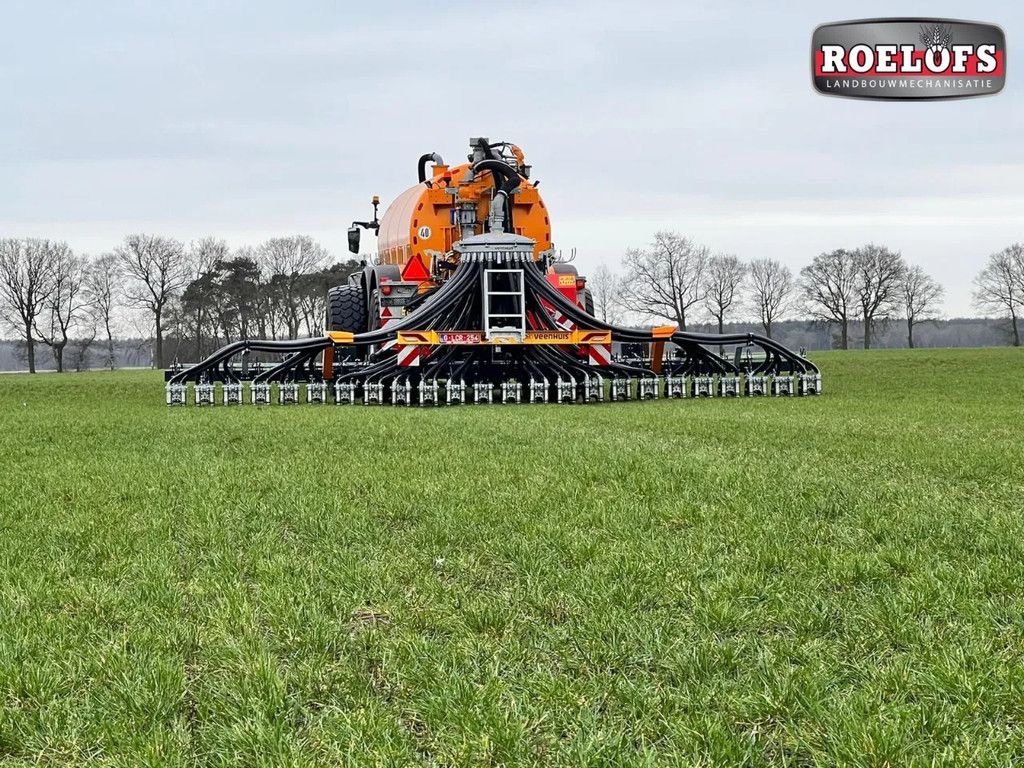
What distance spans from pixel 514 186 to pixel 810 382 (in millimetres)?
6413

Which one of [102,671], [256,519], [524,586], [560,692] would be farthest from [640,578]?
[256,519]

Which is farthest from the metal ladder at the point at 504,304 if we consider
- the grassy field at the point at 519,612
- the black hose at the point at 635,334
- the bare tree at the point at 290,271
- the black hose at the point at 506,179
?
the bare tree at the point at 290,271

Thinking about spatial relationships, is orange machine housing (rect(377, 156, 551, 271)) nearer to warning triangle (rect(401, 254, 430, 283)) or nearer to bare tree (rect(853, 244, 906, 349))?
warning triangle (rect(401, 254, 430, 283))

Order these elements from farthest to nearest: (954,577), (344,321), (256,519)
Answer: (344,321), (256,519), (954,577)

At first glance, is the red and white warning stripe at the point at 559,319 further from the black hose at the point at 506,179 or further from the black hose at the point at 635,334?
the black hose at the point at 506,179

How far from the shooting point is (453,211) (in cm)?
1783

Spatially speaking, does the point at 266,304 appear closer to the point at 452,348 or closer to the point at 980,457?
the point at 452,348

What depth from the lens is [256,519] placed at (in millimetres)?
5414

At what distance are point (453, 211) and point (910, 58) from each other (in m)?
8.44

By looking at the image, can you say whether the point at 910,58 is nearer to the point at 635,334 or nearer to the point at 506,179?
the point at 635,334

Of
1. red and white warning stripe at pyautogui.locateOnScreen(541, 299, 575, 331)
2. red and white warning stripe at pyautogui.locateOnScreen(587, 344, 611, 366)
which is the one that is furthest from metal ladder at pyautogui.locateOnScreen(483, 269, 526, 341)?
red and white warning stripe at pyautogui.locateOnScreen(587, 344, 611, 366)

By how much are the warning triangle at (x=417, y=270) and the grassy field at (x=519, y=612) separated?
10.8 meters

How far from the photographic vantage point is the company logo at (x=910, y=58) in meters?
16.1

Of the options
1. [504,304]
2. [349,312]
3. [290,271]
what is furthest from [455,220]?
[290,271]
